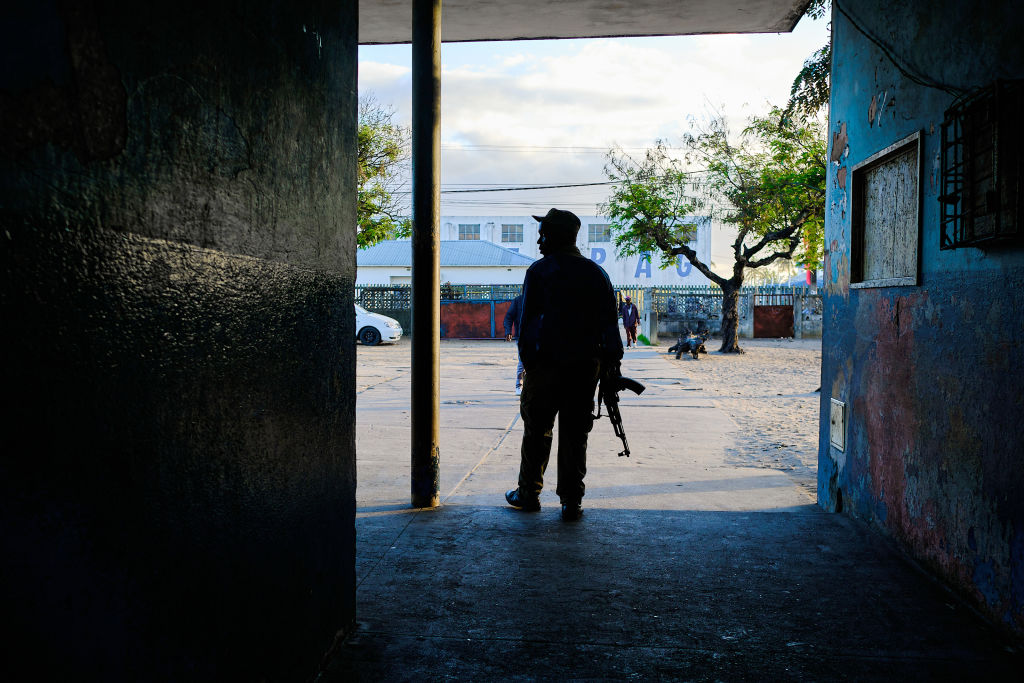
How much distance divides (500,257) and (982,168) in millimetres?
45708

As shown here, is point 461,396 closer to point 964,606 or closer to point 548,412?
point 548,412

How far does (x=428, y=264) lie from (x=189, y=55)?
10.1ft

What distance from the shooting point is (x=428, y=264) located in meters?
4.82

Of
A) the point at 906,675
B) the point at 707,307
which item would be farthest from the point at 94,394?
the point at 707,307

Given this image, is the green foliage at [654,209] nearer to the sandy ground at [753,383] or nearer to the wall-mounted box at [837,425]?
the sandy ground at [753,383]

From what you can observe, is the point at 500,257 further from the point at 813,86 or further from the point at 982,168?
the point at 982,168

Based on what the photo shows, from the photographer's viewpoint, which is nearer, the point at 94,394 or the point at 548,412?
the point at 94,394

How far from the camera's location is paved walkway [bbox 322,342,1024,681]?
2.77m

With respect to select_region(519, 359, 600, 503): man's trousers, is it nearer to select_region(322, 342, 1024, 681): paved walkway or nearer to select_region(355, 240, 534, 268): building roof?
select_region(322, 342, 1024, 681): paved walkway

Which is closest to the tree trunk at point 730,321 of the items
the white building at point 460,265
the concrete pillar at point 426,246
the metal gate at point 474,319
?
the metal gate at point 474,319

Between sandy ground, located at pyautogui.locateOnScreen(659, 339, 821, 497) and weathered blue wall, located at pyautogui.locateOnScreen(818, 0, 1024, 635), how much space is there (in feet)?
4.34

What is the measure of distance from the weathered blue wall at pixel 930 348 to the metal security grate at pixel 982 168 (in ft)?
0.30

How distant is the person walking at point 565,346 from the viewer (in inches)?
180

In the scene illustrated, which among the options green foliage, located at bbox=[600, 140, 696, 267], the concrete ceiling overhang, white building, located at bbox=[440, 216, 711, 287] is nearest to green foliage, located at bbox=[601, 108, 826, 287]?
green foliage, located at bbox=[600, 140, 696, 267]
